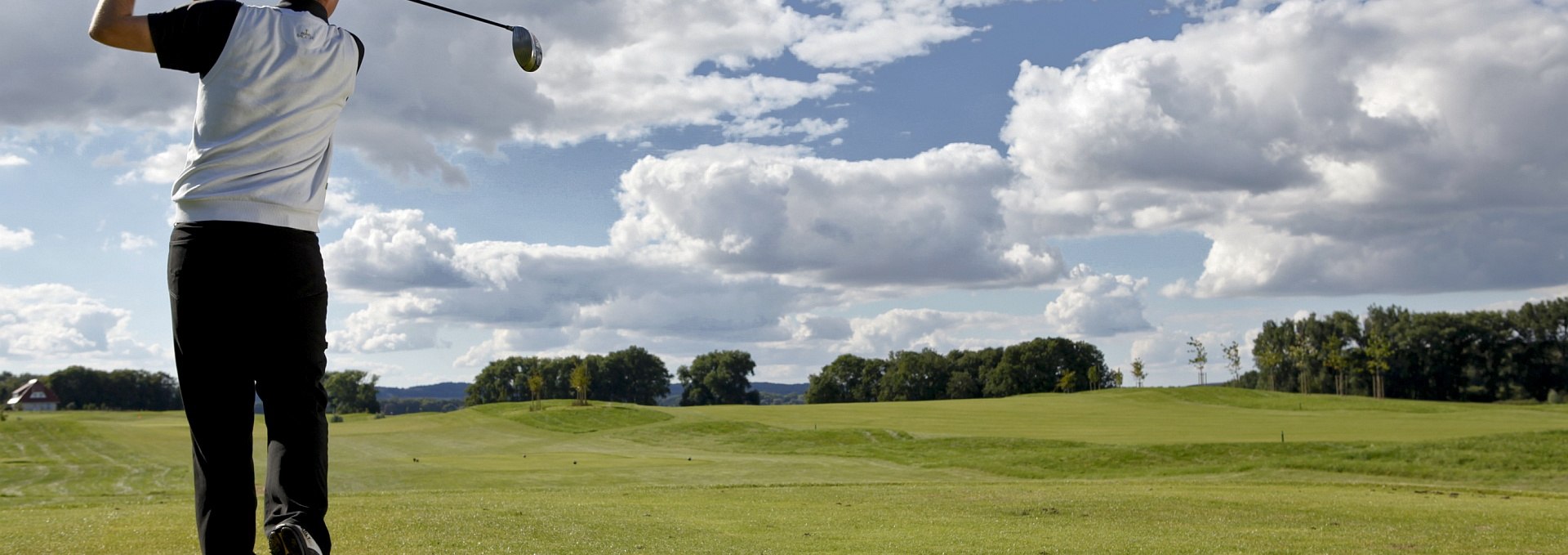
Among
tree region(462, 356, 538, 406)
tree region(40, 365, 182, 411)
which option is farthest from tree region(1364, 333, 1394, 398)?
tree region(40, 365, 182, 411)

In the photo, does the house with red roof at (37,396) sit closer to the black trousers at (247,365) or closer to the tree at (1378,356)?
the tree at (1378,356)

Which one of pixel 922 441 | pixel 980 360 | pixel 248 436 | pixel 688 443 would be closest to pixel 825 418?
pixel 688 443

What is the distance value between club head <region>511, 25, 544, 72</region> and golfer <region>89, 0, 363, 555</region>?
1.12m

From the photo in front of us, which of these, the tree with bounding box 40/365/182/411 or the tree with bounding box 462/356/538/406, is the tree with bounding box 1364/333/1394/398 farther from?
the tree with bounding box 40/365/182/411

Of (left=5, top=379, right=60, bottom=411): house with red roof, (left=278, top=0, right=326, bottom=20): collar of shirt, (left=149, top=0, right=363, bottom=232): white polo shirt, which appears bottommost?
(left=5, top=379, right=60, bottom=411): house with red roof

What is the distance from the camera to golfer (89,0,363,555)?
3.59 metres

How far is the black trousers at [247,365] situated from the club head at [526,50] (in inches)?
54.8

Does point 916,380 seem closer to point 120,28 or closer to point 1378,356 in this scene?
point 1378,356

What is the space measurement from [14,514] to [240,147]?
13220mm

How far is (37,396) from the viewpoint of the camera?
132500 millimetres

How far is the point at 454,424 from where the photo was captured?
79312 mm

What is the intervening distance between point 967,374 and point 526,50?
464 feet

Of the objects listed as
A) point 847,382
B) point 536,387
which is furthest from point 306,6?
point 847,382

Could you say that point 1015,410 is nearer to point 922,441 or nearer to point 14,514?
point 922,441
